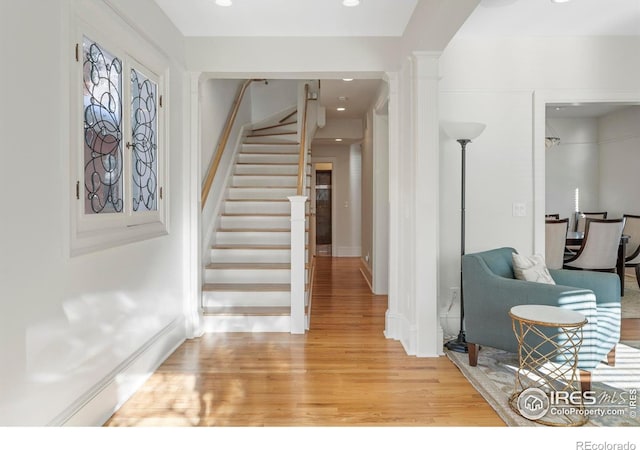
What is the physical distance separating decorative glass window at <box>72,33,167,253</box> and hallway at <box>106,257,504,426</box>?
983 mm

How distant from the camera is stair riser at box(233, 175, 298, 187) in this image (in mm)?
5750

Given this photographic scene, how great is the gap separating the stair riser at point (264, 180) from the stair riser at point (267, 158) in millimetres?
533

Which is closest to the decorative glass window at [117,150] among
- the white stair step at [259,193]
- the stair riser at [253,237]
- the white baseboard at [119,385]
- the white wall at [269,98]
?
the white baseboard at [119,385]

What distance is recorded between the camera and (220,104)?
531 cm

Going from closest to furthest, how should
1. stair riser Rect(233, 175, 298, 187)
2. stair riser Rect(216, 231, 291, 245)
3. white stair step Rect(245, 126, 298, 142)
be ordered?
stair riser Rect(216, 231, 291, 245) → stair riser Rect(233, 175, 298, 187) → white stair step Rect(245, 126, 298, 142)

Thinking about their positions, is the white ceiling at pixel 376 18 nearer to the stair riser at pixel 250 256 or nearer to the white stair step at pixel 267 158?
the stair riser at pixel 250 256

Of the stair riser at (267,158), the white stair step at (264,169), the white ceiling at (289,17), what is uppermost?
the white ceiling at (289,17)

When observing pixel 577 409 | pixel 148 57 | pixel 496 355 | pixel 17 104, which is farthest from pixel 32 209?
pixel 496 355

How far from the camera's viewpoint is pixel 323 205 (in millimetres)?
9828

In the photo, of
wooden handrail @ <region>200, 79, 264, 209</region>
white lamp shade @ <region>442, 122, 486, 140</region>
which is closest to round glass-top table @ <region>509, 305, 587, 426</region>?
white lamp shade @ <region>442, 122, 486, 140</region>

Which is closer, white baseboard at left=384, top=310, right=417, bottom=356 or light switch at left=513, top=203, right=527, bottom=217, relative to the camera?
white baseboard at left=384, top=310, right=417, bottom=356

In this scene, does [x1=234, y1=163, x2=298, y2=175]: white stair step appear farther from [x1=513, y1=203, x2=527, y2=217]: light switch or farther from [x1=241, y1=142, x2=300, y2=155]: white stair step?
[x1=513, y1=203, x2=527, y2=217]: light switch

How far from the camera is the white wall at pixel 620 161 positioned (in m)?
6.57

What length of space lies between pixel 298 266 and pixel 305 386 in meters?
1.34
